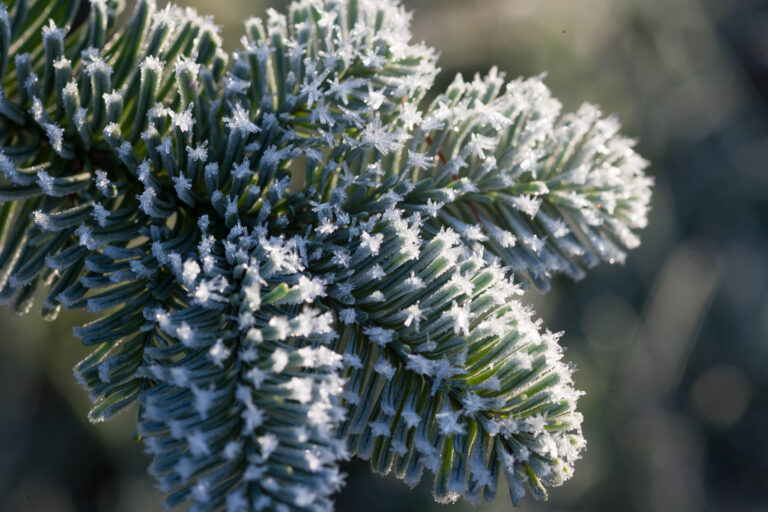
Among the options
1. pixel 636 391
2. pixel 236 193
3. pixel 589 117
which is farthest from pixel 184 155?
pixel 636 391

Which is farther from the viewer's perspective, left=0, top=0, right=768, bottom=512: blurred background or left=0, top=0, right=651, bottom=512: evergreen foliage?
left=0, top=0, right=768, bottom=512: blurred background

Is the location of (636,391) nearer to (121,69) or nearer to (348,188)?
(348,188)

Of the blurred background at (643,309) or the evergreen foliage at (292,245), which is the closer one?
the evergreen foliage at (292,245)

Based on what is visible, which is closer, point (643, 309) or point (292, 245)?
point (292, 245)

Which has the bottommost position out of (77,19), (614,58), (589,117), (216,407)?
(216,407)
